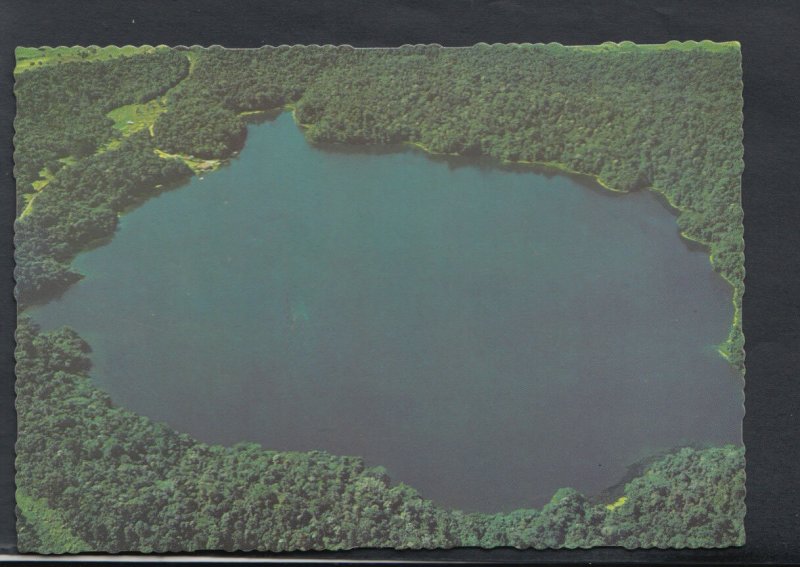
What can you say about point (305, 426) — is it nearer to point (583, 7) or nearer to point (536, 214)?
point (536, 214)

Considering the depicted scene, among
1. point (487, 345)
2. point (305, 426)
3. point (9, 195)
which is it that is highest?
point (9, 195)

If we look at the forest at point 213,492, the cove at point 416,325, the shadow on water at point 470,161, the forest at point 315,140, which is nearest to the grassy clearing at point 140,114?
the forest at point 315,140

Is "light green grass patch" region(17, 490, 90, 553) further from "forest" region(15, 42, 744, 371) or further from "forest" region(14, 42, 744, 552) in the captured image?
"forest" region(15, 42, 744, 371)

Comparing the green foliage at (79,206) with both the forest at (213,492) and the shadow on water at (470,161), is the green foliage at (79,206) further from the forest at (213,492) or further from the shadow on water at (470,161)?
the shadow on water at (470,161)

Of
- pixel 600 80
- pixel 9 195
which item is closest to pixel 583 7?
pixel 600 80

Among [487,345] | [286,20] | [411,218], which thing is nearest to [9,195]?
[286,20]

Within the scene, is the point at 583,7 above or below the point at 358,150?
above
